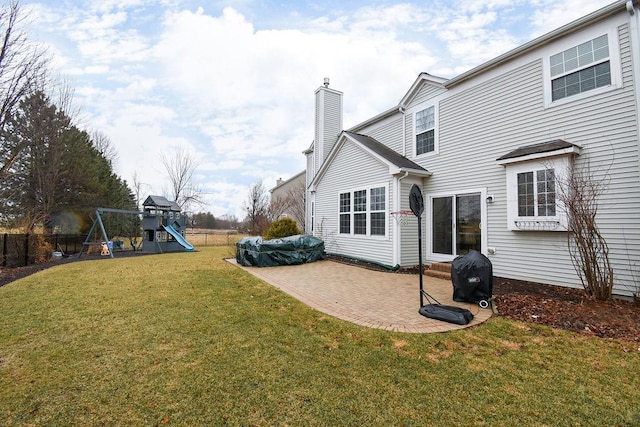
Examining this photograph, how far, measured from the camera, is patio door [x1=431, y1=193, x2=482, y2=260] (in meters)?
8.45

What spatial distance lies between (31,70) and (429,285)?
1322cm

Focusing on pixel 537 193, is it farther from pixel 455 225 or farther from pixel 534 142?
pixel 455 225

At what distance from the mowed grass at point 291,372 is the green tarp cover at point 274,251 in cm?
512

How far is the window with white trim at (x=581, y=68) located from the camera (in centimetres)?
621

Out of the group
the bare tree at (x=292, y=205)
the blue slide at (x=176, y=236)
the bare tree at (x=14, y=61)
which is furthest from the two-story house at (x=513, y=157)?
the bare tree at (x=292, y=205)

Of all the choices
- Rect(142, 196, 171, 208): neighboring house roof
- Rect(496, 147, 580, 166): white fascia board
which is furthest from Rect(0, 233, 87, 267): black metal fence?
Rect(496, 147, 580, 166): white fascia board

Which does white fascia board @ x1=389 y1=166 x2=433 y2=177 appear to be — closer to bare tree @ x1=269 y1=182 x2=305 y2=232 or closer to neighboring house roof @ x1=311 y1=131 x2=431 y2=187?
neighboring house roof @ x1=311 y1=131 x2=431 y2=187

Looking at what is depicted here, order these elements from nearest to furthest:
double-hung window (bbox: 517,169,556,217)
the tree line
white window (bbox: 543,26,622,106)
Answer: white window (bbox: 543,26,622,106) < double-hung window (bbox: 517,169,556,217) < the tree line

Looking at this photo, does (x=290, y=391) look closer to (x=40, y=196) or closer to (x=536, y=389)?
(x=536, y=389)

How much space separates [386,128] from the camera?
11.8m

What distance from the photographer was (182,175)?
3000cm

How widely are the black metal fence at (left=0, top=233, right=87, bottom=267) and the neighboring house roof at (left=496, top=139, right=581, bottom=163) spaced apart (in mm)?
16249

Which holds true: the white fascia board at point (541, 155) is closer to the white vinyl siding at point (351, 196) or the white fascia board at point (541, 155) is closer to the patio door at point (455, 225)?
the patio door at point (455, 225)

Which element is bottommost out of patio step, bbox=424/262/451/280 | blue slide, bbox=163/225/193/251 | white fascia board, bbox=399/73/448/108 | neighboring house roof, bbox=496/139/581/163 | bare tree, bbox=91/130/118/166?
patio step, bbox=424/262/451/280
